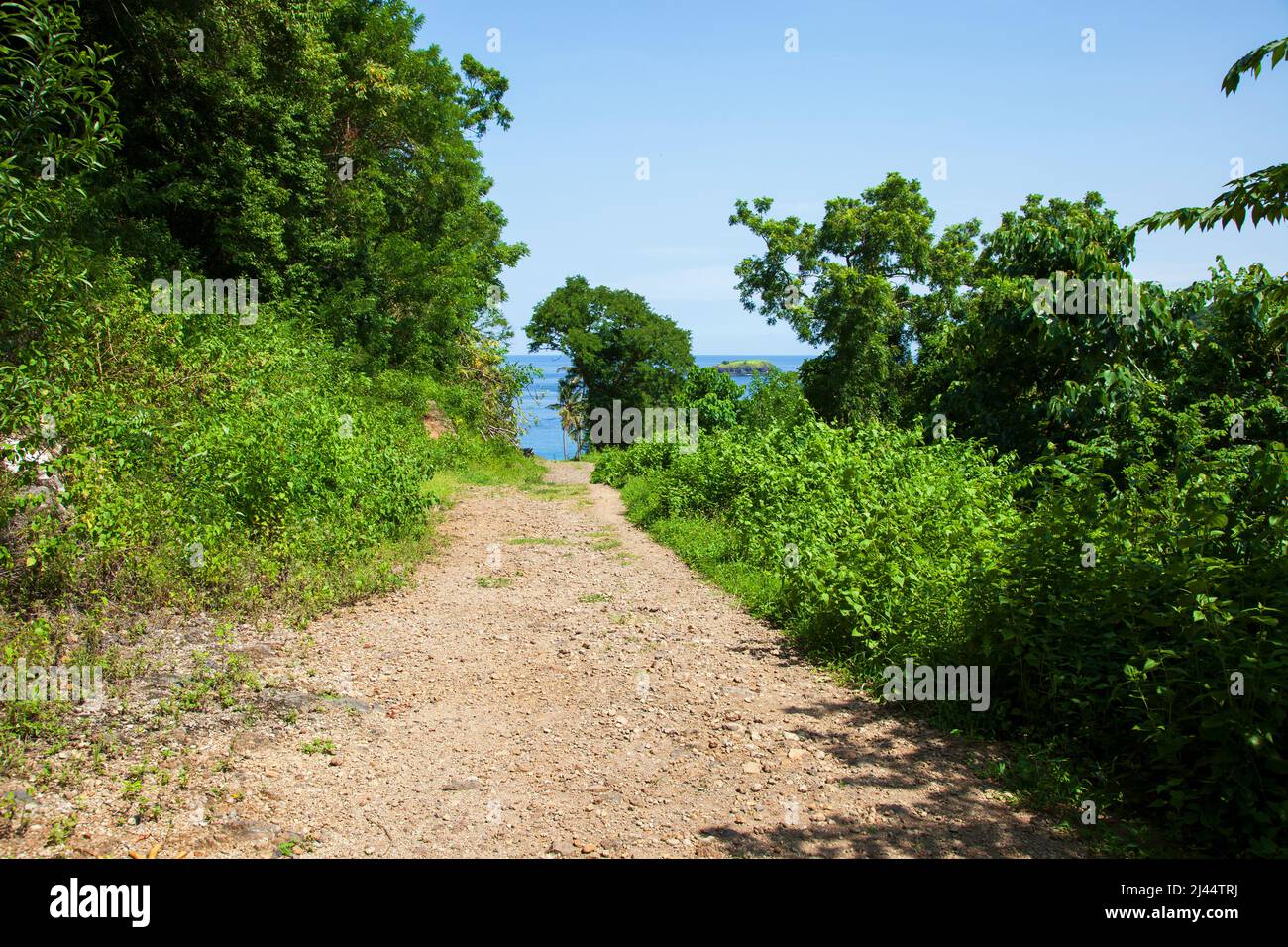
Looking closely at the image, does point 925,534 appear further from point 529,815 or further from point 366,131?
point 366,131

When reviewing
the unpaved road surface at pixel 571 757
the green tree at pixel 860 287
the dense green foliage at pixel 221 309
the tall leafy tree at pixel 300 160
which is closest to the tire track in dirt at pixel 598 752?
the unpaved road surface at pixel 571 757

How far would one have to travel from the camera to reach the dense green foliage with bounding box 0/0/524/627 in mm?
6688

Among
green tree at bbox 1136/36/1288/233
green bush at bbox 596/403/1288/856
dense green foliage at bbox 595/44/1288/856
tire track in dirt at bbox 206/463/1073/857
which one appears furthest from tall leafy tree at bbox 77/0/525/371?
green tree at bbox 1136/36/1288/233

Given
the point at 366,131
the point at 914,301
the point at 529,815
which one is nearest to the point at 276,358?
the point at 529,815

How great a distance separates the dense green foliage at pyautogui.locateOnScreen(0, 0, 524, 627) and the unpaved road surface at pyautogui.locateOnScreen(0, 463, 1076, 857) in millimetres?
1658

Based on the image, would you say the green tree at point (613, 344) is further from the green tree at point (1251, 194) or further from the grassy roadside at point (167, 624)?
the green tree at point (1251, 194)

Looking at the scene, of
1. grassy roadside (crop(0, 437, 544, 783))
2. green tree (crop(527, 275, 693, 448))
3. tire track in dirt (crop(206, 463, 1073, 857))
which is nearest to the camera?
tire track in dirt (crop(206, 463, 1073, 857))

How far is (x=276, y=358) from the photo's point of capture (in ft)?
42.8

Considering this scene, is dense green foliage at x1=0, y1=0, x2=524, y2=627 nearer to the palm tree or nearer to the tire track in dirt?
the tire track in dirt

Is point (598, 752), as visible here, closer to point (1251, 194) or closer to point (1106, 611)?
point (1106, 611)

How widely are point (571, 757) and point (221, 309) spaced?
12.4 meters

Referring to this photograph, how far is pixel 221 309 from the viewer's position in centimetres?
1460

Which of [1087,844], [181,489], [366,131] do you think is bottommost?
[1087,844]
